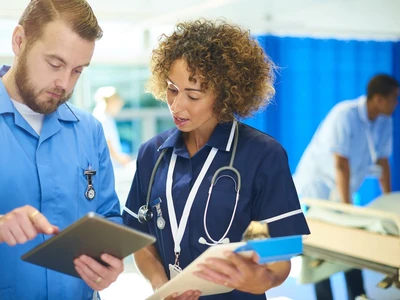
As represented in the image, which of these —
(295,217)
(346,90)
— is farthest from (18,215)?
(346,90)

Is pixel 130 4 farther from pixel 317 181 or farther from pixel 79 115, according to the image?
pixel 79 115

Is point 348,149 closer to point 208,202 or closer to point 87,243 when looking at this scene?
point 208,202

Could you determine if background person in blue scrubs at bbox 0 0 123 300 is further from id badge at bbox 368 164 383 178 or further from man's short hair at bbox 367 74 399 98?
id badge at bbox 368 164 383 178

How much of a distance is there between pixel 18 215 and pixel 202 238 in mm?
495

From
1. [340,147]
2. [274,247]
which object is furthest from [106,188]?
[340,147]

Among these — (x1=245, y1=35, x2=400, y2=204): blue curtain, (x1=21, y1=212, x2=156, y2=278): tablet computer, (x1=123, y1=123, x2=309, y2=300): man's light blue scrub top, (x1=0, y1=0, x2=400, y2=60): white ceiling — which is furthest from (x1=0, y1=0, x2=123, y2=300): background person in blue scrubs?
(x1=0, y1=0, x2=400, y2=60): white ceiling

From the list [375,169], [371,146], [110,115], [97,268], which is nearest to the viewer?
[97,268]

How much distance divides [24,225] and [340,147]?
9.01ft

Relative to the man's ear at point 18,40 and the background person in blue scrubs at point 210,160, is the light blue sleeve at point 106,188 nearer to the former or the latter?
the background person in blue scrubs at point 210,160

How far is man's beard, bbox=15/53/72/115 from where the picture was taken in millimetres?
1340

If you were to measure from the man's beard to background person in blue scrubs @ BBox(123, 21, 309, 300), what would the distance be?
0.31m

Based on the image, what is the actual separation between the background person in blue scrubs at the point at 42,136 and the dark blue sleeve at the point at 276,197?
444 millimetres

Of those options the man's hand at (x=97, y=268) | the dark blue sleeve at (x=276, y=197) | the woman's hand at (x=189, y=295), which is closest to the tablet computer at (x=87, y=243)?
the man's hand at (x=97, y=268)

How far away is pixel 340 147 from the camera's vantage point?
137 inches
